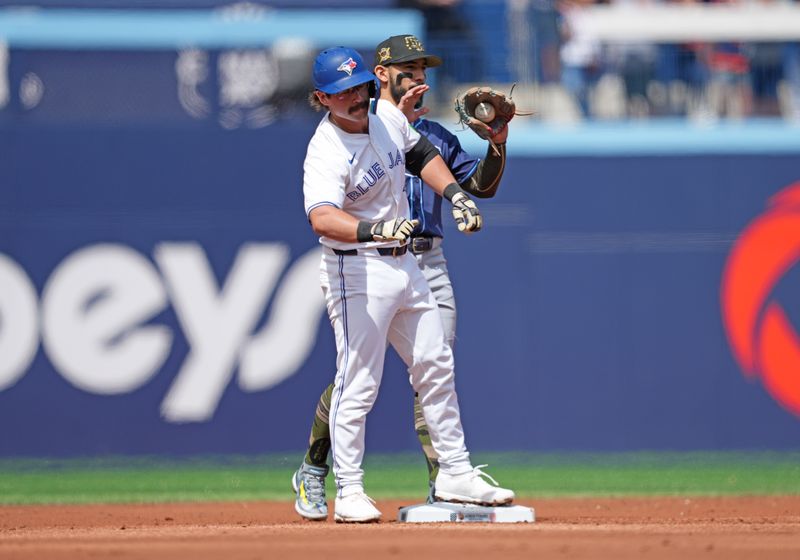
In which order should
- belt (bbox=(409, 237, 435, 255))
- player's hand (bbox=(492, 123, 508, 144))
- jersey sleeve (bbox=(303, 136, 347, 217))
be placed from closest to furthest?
jersey sleeve (bbox=(303, 136, 347, 217))
player's hand (bbox=(492, 123, 508, 144))
belt (bbox=(409, 237, 435, 255))

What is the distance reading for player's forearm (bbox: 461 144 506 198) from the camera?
6332 millimetres

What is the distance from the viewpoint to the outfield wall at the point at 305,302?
1000cm

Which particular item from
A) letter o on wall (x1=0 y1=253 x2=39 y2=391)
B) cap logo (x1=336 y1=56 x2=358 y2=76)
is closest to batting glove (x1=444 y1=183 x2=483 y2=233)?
cap logo (x1=336 y1=56 x2=358 y2=76)

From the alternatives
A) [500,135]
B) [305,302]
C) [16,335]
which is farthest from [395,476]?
[500,135]

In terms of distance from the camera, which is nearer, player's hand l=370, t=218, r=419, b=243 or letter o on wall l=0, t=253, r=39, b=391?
player's hand l=370, t=218, r=419, b=243

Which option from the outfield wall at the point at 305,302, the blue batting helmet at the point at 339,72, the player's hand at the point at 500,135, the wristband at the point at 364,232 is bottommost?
the outfield wall at the point at 305,302

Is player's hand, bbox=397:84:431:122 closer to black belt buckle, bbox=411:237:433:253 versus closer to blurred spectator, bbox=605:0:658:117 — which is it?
black belt buckle, bbox=411:237:433:253

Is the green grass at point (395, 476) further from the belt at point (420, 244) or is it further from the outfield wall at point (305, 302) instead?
the belt at point (420, 244)

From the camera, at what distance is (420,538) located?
535 cm

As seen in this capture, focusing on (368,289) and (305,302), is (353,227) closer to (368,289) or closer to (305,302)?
(368,289)

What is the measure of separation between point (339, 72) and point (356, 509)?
6.53ft

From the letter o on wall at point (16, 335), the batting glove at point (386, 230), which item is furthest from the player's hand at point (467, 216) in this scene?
the letter o on wall at point (16, 335)

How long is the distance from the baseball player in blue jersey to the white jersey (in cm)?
35

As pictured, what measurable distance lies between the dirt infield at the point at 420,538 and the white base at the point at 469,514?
122 mm
